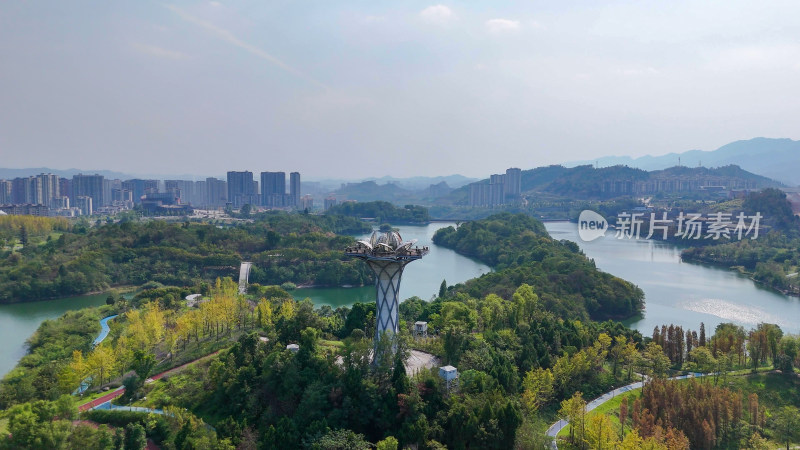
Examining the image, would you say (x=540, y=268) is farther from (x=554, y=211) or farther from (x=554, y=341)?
(x=554, y=211)

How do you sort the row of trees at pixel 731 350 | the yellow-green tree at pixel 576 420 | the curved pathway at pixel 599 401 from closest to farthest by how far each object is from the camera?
the yellow-green tree at pixel 576 420
the curved pathway at pixel 599 401
the row of trees at pixel 731 350

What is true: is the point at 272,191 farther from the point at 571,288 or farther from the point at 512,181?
the point at 571,288

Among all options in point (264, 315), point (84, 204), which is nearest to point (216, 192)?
point (84, 204)

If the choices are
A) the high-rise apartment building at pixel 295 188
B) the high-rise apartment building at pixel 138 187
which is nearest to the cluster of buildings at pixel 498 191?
the high-rise apartment building at pixel 295 188

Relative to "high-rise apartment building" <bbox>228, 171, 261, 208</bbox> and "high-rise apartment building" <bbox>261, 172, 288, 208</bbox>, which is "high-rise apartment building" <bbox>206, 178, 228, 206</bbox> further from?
"high-rise apartment building" <bbox>261, 172, 288, 208</bbox>

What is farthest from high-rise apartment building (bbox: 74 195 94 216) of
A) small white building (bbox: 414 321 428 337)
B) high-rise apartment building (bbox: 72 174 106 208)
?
small white building (bbox: 414 321 428 337)

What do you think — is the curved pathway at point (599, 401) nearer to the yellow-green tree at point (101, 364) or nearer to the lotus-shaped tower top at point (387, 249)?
the lotus-shaped tower top at point (387, 249)
